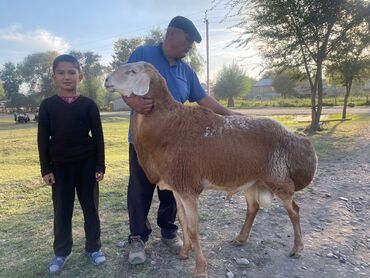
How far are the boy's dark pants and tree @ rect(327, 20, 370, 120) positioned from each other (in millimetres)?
16977

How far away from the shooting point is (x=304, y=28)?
16.7 metres

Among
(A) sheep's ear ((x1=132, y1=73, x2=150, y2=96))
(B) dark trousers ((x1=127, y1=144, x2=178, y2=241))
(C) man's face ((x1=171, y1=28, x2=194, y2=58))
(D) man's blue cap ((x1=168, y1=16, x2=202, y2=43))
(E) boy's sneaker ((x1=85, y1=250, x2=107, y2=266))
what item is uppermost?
(D) man's blue cap ((x1=168, y1=16, x2=202, y2=43))

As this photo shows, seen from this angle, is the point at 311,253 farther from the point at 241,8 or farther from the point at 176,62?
the point at 241,8

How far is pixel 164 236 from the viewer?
4562mm

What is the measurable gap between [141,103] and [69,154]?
1013 mm

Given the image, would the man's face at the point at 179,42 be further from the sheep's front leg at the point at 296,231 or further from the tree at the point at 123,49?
the tree at the point at 123,49

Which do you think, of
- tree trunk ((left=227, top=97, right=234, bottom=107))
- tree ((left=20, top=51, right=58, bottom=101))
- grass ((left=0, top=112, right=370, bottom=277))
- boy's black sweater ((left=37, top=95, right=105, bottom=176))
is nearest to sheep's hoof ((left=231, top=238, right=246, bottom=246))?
grass ((left=0, top=112, right=370, bottom=277))

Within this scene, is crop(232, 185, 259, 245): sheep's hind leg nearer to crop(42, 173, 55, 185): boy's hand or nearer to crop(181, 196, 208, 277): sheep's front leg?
crop(181, 196, 208, 277): sheep's front leg

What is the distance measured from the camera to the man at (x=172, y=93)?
387 cm

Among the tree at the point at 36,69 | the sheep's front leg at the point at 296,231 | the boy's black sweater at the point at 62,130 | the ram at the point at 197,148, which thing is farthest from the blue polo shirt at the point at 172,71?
the tree at the point at 36,69

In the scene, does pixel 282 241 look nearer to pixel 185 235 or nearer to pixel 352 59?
pixel 185 235

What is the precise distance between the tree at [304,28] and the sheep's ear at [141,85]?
14534 mm

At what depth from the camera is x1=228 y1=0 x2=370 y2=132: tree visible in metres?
15.9

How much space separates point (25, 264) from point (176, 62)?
2854 millimetres
